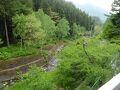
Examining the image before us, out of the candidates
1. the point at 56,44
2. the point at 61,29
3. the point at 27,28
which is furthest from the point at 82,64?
the point at 61,29

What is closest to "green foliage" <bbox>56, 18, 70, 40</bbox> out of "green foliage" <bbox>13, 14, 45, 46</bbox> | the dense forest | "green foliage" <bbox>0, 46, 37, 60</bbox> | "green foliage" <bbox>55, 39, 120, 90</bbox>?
the dense forest

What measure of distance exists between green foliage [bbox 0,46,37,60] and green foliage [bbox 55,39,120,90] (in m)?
24.8

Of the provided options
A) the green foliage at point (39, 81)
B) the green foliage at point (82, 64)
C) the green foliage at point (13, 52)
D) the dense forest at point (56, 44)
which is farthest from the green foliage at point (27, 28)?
the green foliage at point (82, 64)

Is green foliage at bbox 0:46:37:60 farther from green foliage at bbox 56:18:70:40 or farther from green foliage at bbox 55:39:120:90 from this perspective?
green foliage at bbox 55:39:120:90

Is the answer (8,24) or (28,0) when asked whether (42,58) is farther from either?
(28,0)

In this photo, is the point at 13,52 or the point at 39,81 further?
the point at 13,52

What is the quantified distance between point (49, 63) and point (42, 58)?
2024 mm

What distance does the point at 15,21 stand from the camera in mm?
42719

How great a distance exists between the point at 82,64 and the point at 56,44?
146 feet

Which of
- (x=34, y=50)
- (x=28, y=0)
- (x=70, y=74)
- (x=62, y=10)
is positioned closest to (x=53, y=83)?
(x=70, y=74)

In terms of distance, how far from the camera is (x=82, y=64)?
533 inches

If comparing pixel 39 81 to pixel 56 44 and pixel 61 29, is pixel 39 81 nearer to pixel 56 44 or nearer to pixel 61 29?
pixel 56 44

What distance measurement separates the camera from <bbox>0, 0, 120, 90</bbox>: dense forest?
1366 centimetres

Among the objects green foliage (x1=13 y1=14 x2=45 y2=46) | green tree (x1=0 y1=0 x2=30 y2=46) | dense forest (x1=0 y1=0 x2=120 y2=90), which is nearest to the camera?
dense forest (x1=0 y1=0 x2=120 y2=90)
